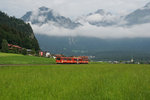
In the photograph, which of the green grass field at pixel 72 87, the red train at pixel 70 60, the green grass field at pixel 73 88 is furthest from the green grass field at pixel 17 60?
the green grass field at pixel 73 88

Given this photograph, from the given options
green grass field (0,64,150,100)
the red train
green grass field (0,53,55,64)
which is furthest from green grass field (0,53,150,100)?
the red train

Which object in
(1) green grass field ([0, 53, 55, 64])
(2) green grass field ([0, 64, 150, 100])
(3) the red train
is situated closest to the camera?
(2) green grass field ([0, 64, 150, 100])

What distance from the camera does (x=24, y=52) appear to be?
88188mm

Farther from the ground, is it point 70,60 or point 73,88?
point 73,88

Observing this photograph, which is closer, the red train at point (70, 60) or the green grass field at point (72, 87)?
the green grass field at point (72, 87)

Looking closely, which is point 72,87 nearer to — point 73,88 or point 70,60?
point 73,88

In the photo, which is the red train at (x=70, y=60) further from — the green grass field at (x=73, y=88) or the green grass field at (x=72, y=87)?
the green grass field at (x=73, y=88)

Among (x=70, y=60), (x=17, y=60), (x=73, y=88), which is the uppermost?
(x=17, y=60)

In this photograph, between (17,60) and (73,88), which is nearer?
(73,88)

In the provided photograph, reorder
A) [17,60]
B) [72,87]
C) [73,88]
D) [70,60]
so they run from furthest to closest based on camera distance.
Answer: [70,60]
[17,60]
[72,87]
[73,88]

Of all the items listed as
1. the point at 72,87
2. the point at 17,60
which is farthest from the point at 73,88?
the point at 17,60

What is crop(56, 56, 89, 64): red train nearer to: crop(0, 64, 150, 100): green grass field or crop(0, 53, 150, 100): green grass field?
crop(0, 53, 150, 100): green grass field

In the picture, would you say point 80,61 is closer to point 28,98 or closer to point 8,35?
point 28,98

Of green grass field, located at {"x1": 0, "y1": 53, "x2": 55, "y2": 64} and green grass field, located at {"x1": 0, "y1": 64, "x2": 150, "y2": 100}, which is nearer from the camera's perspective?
green grass field, located at {"x1": 0, "y1": 64, "x2": 150, "y2": 100}
